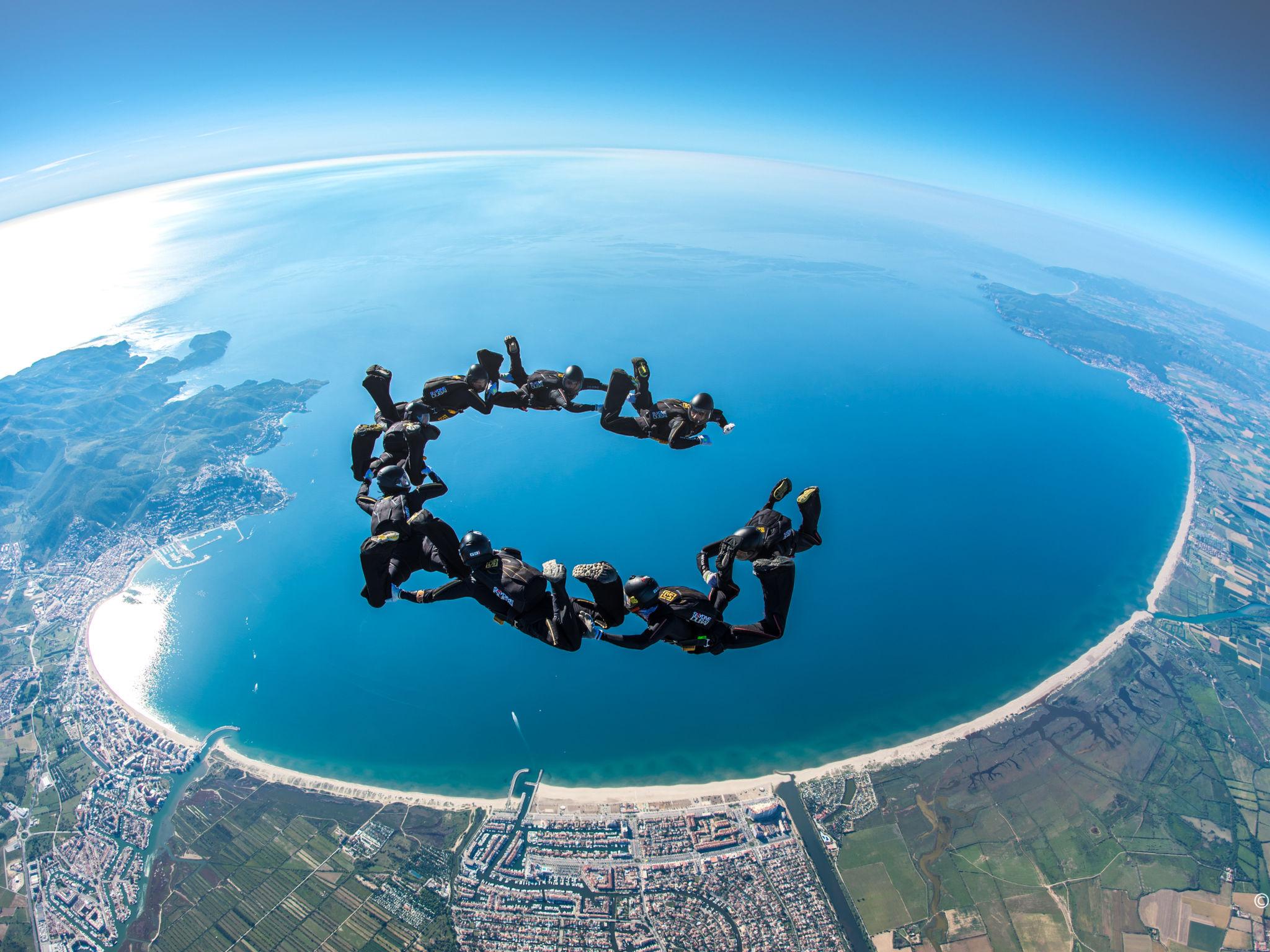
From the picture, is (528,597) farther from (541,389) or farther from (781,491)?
(541,389)

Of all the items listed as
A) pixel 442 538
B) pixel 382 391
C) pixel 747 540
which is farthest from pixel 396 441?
pixel 747 540

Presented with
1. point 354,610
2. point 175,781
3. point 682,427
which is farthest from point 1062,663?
point 175,781

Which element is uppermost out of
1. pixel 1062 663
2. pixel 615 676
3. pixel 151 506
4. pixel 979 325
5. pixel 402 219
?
pixel 402 219

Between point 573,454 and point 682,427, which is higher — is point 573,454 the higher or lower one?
the lower one

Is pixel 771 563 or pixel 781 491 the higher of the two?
pixel 781 491

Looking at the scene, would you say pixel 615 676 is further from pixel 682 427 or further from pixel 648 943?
pixel 682 427

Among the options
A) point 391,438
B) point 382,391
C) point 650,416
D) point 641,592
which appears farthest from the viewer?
point 650,416
